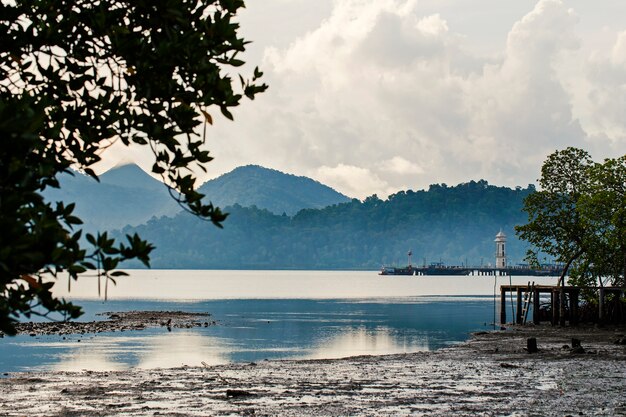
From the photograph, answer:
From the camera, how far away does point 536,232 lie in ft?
190

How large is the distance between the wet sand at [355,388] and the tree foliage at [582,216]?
1419 centimetres

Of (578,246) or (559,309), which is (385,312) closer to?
(559,309)

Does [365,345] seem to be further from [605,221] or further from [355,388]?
[355,388]

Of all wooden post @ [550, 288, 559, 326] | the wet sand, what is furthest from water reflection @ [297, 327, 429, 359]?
the wet sand

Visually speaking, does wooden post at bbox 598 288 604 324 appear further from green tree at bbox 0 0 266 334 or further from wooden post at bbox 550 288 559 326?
green tree at bbox 0 0 266 334

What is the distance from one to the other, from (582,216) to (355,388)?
30.9 meters

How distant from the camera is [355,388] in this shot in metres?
26.9

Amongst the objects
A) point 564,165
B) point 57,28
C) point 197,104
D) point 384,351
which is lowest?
point 384,351

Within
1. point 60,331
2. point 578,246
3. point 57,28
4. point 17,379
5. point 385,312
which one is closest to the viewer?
point 57,28

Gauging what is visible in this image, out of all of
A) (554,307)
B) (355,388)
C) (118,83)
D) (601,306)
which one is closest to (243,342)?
(554,307)

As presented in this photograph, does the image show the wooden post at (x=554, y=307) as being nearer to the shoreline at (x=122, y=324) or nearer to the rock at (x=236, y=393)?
the shoreline at (x=122, y=324)

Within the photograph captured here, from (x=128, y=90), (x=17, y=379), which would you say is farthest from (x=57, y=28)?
(x=17, y=379)

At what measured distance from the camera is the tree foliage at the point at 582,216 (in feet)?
172

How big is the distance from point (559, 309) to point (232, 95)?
56.9 metres
